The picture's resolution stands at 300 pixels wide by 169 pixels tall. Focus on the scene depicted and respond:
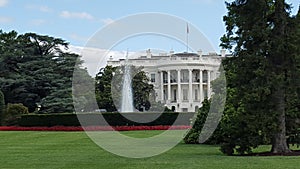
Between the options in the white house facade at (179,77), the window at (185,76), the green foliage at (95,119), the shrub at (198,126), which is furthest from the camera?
the window at (185,76)

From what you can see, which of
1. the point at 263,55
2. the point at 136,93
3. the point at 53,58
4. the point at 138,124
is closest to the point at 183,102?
the point at 136,93

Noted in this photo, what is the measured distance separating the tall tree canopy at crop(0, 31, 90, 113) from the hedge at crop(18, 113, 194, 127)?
9914 mm

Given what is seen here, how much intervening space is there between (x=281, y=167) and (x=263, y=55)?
193 inches

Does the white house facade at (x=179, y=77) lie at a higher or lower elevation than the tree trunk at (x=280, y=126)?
higher

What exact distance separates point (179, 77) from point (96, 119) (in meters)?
41.5

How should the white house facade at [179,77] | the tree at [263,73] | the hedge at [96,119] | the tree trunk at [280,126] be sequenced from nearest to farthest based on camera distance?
1. the tree at [263,73]
2. the tree trunk at [280,126]
3. the hedge at [96,119]
4. the white house facade at [179,77]

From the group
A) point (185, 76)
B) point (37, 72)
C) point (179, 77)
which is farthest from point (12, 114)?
point (185, 76)

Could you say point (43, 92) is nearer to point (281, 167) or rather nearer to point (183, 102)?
point (183, 102)

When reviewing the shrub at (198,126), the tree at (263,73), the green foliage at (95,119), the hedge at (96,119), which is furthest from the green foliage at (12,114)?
the tree at (263,73)

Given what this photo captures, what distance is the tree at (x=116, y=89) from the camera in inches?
2185

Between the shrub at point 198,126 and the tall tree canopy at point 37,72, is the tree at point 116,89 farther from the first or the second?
the shrub at point 198,126

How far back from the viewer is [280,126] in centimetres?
1669

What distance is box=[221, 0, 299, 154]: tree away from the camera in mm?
16359

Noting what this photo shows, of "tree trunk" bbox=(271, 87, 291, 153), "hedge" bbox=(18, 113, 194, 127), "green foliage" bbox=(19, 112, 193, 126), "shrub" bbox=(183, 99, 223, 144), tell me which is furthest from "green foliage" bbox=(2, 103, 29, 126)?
"tree trunk" bbox=(271, 87, 291, 153)
